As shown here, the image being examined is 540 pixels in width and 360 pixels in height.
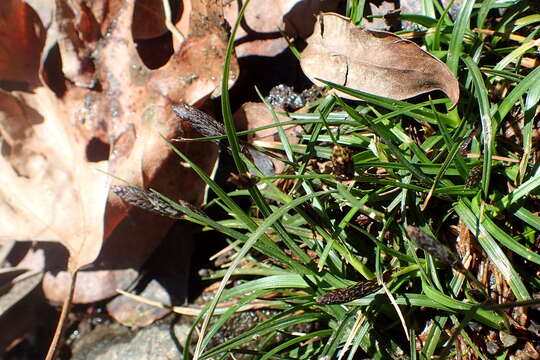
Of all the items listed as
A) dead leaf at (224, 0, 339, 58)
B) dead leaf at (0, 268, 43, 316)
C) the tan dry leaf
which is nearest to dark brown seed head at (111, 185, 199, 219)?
the tan dry leaf

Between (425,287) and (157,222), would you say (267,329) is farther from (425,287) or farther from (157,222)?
(157,222)

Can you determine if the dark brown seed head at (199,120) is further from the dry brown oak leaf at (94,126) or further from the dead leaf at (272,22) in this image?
the dead leaf at (272,22)

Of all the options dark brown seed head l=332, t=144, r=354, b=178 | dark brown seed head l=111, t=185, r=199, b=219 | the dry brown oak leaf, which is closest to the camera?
dark brown seed head l=332, t=144, r=354, b=178

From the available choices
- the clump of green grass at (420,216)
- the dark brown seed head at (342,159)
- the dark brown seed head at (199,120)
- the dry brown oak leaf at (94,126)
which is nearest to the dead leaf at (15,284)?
the dry brown oak leaf at (94,126)

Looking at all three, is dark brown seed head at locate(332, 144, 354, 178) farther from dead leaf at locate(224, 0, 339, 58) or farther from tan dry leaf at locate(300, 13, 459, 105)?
dead leaf at locate(224, 0, 339, 58)

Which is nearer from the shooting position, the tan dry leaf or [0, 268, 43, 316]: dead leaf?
the tan dry leaf

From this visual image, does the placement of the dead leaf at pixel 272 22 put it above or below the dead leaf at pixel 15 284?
above

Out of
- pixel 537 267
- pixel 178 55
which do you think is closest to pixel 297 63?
pixel 178 55
